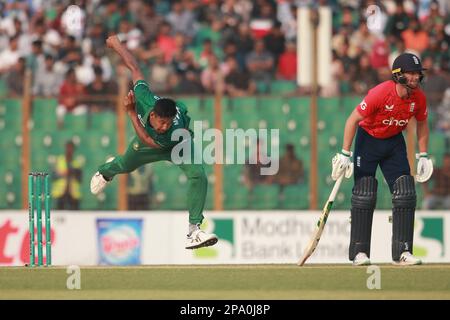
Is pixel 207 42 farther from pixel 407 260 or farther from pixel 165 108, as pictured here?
pixel 407 260

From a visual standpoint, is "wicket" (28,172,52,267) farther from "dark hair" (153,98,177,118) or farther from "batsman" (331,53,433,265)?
"batsman" (331,53,433,265)

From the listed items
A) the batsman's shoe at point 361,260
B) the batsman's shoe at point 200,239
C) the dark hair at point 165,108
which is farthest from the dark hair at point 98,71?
the batsman's shoe at point 361,260

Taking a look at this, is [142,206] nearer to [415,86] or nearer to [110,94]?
[110,94]

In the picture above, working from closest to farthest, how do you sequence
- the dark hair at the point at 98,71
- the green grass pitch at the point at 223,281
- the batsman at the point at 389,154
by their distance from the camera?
the green grass pitch at the point at 223,281 → the batsman at the point at 389,154 → the dark hair at the point at 98,71

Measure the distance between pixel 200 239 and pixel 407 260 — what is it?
1900mm

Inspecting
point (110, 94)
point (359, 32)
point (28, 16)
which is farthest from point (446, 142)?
point (28, 16)

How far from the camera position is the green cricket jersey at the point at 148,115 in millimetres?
11195

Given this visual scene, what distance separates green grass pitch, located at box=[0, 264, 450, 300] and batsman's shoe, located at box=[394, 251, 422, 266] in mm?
175

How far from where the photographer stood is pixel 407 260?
1095 cm

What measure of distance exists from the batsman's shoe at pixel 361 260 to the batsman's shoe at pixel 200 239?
1294 millimetres

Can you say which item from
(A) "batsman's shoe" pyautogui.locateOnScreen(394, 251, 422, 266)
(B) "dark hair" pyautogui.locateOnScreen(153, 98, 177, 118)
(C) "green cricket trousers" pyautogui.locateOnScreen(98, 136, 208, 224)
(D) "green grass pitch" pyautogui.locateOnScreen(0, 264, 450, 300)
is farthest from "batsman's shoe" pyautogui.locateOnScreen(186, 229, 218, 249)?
(A) "batsman's shoe" pyautogui.locateOnScreen(394, 251, 422, 266)

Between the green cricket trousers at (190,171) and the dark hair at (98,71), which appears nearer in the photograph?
the green cricket trousers at (190,171)

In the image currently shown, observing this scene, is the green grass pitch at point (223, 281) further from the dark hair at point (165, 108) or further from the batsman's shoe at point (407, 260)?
the dark hair at point (165, 108)

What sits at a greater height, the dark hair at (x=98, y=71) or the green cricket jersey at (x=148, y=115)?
the dark hair at (x=98, y=71)
